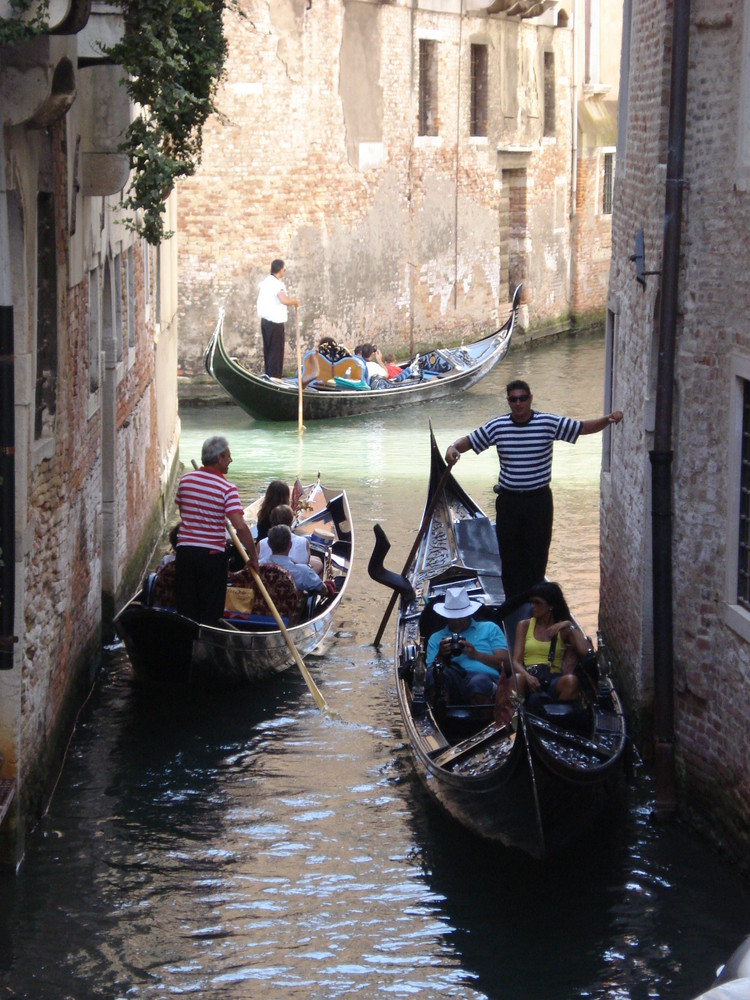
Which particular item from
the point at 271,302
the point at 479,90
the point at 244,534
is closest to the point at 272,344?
the point at 271,302

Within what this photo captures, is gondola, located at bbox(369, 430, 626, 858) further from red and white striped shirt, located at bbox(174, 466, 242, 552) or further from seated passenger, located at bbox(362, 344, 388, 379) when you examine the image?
seated passenger, located at bbox(362, 344, 388, 379)

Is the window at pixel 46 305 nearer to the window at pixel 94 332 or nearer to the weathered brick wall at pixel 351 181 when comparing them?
the window at pixel 94 332

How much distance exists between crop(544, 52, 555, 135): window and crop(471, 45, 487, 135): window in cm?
228

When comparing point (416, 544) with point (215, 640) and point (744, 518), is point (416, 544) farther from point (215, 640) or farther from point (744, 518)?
point (744, 518)

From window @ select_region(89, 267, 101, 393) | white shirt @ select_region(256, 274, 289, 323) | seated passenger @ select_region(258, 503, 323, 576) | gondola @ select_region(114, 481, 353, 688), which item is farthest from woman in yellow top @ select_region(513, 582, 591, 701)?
white shirt @ select_region(256, 274, 289, 323)

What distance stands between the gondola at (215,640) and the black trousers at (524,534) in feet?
3.82

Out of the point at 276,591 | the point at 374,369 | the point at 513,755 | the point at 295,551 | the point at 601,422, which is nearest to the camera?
the point at 513,755

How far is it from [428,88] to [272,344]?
496cm

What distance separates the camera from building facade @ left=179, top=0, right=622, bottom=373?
1588 centimetres

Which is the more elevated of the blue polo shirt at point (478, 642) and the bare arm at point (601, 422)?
the bare arm at point (601, 422)

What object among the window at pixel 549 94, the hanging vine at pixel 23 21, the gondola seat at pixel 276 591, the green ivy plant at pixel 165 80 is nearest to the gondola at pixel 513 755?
the gondola seat at pixel 276 591

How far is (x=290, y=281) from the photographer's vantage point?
16.6 metres

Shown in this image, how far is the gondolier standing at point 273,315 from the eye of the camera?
15398 mm

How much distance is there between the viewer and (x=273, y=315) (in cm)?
1558
